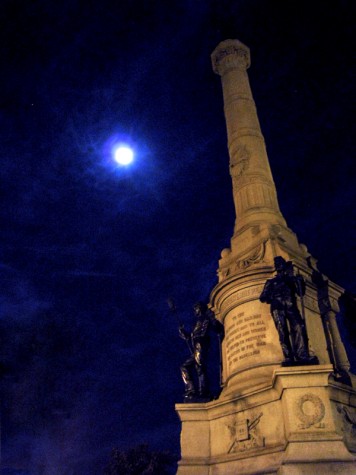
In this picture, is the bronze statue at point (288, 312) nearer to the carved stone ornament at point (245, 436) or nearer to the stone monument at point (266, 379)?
the stone monument at point (266, 379)

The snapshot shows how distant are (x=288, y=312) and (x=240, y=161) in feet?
26.0

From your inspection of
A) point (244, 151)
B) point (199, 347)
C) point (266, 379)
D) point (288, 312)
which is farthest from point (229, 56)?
point (266, 379)

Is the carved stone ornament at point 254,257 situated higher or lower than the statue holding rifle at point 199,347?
→ higher

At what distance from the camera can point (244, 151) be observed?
16453 mm

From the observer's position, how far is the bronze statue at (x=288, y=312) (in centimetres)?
937

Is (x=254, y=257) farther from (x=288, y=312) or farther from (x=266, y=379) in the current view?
(x=266, y=379)

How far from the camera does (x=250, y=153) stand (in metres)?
16.4

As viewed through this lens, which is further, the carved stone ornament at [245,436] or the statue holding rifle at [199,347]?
the statue holding rifle at [199,347]

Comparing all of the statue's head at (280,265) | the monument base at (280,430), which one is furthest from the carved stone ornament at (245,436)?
the statue's head at (280,265)

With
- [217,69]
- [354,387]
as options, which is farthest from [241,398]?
[217,69]

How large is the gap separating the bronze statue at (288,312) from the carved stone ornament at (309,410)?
880mm

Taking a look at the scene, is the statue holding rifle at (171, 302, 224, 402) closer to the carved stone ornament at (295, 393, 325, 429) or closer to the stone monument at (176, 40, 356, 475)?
the stone monument at (176, 40, 356, 475)

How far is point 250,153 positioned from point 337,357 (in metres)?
8.36

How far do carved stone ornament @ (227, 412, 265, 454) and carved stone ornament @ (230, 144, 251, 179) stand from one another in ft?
30.2
